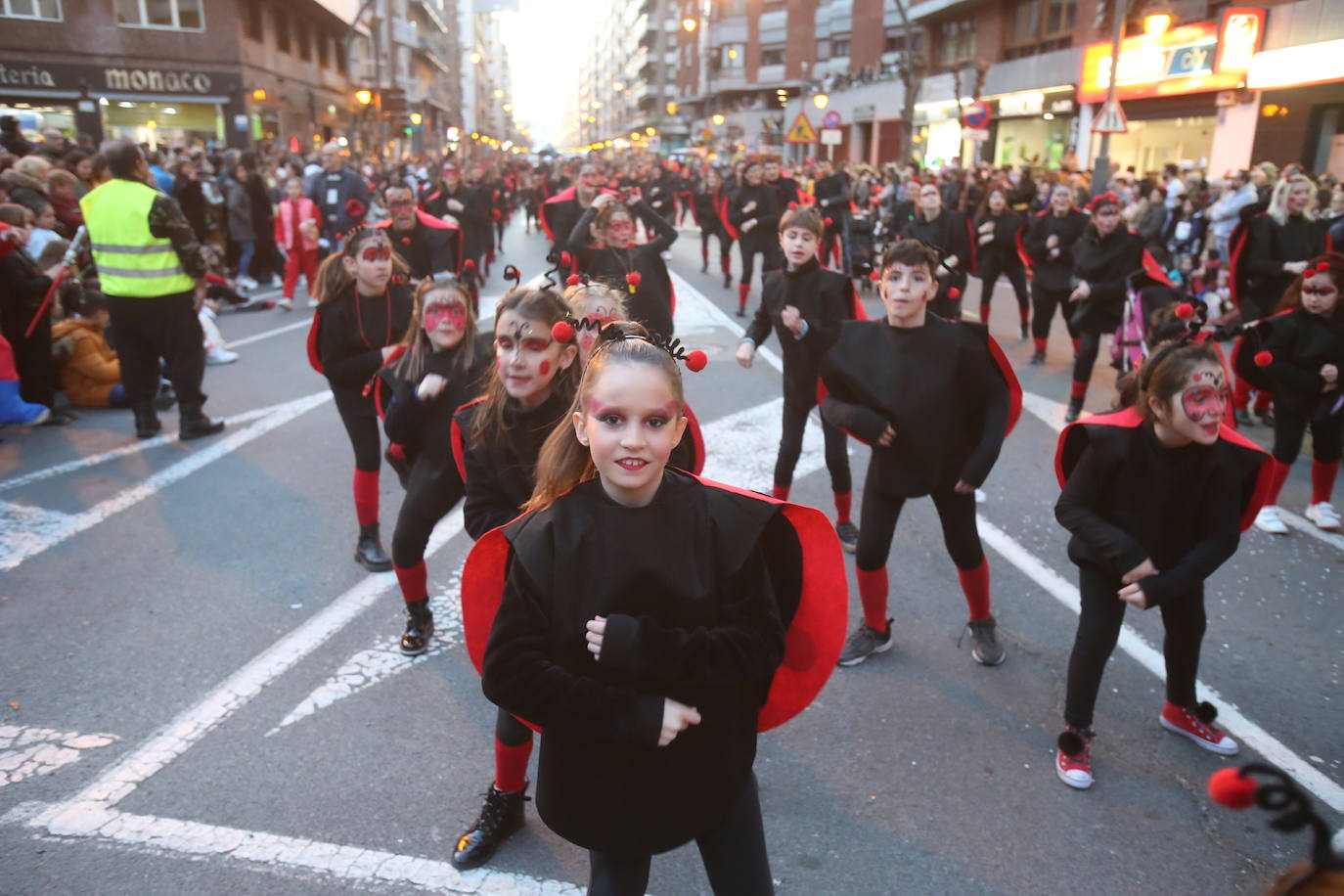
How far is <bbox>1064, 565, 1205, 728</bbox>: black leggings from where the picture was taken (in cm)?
336

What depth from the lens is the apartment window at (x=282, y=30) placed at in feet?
126

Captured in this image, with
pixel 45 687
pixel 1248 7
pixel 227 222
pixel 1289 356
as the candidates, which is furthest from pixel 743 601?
pixel 1248 7

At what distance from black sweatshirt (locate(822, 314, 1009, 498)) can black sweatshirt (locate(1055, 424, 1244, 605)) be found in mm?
577

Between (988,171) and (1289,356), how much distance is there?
15.8 meters

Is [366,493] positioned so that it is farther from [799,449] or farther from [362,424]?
[799,449]

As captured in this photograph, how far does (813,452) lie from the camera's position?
7.15 meters

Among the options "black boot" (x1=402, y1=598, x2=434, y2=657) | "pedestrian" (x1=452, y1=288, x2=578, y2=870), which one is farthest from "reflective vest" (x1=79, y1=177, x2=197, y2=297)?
"pedestrian" (x1=452, y1=288, x2=578, y2=870)

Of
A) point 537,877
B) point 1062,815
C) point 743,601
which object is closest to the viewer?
point 743,601

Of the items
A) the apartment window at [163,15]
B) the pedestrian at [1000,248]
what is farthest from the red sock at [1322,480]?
the apartment window at [163,15]

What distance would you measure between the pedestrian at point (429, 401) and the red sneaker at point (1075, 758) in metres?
2.50

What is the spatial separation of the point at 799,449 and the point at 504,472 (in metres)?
3.00

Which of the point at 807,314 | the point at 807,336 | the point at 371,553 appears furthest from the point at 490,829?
the point at 807,314

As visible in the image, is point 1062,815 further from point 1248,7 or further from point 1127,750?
point 1248,7

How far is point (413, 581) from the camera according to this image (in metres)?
4.14
